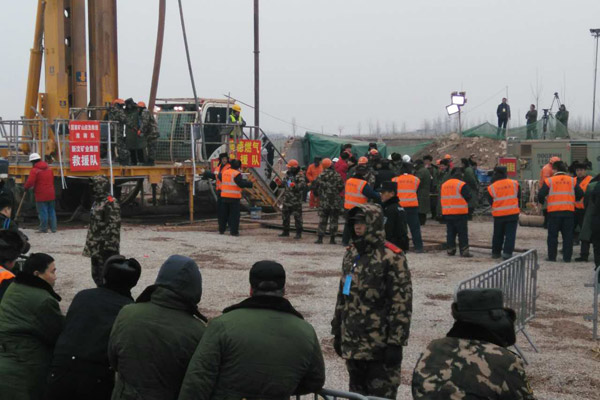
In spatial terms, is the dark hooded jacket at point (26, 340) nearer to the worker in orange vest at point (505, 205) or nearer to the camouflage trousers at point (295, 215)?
the worker in orange vest at point (505, 205)

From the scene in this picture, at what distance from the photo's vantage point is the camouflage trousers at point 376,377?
5.44 metres

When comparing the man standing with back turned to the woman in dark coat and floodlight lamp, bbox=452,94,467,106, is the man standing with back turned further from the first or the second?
floodlight lamp, bbox=452,94,467,106

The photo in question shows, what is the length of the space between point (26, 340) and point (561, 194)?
37.1ft

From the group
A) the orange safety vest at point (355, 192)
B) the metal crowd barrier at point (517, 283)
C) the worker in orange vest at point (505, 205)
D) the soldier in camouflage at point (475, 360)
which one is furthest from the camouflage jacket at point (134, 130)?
the soldier in camouflage at point (475, 360)

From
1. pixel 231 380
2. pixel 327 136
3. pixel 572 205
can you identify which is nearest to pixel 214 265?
pixel 572 205

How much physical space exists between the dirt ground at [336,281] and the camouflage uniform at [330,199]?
492mm

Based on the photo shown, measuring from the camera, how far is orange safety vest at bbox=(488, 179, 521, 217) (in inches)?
550

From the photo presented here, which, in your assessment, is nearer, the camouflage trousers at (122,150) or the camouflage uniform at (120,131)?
the camouflage uniform at (120,131)

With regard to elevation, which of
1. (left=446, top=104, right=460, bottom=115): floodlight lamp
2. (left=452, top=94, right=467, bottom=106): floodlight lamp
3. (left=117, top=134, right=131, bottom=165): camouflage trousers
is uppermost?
(left=452, top=94, right=467, bottom=106): floodlight lamp

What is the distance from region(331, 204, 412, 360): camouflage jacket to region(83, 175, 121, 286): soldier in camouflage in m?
4.84

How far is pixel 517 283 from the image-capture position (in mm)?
8609

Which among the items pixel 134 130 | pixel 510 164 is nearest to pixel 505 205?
pixel 510 164

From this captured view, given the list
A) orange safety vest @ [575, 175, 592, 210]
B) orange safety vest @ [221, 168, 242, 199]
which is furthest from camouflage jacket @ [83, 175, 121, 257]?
orange safety vest @ [575, 175, 592, 210]

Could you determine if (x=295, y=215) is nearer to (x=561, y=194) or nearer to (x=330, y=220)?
(x=330, y=220)
